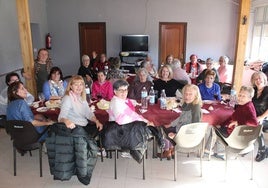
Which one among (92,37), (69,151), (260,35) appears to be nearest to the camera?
(69,151)

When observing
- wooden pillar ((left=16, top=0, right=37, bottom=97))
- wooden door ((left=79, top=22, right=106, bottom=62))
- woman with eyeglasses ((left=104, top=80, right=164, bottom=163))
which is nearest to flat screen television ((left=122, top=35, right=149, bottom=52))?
wooden door ((left=79, top=22, right=106, bottom=62))

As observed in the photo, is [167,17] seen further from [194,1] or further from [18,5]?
[18,5]

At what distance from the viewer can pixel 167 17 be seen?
8.81m

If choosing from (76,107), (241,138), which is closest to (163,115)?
(241,138)

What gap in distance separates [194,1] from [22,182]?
7850 mm

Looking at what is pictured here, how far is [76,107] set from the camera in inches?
126

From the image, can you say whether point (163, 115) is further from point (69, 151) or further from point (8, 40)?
point (8, 40)

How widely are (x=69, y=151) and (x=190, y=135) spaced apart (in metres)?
1.39

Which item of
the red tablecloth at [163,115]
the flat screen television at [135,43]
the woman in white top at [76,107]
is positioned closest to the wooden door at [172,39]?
the flat screen television at [135,43]

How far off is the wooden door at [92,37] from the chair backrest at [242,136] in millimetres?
6904

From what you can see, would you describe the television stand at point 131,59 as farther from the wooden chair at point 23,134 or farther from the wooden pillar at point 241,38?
the wooden chair at point 23,134

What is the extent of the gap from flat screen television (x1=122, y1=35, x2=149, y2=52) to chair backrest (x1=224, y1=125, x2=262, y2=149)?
633 centimetres

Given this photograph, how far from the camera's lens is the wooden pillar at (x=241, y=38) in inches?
159

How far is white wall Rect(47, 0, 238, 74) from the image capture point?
8.71 metres
